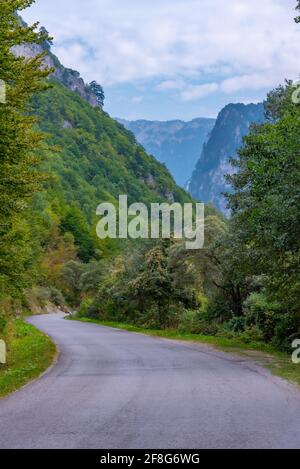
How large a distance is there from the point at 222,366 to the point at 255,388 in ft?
17.3

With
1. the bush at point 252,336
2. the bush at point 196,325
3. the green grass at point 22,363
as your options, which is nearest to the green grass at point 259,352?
the bush at point 252,336

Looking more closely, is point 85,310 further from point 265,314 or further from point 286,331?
point 286,331

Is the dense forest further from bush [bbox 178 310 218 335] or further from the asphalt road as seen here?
the asphalt road

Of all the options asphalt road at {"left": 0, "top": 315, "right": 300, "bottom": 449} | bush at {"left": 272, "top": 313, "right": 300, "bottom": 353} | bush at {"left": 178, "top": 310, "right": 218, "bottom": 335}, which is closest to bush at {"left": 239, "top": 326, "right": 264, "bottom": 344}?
bush at {"left": 272, "top": 313, "right": 300, "bottom": 353}

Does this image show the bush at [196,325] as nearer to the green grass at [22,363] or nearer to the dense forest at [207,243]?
the dense forest at [207,243]

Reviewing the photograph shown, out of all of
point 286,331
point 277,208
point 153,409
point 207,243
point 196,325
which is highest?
point 277,208

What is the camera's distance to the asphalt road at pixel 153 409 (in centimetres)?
805

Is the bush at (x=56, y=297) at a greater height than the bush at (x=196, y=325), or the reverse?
the bush at (x=196, y=325)

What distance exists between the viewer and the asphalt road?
→ 8047mm

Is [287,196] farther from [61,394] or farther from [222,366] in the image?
[61,394]

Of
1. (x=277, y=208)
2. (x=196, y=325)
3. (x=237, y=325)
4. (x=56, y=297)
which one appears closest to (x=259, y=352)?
(x=237, y=325)

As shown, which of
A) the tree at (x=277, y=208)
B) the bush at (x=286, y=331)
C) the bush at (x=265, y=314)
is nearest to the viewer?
the tree at (x=277, y=208)

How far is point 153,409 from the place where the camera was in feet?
34.3
